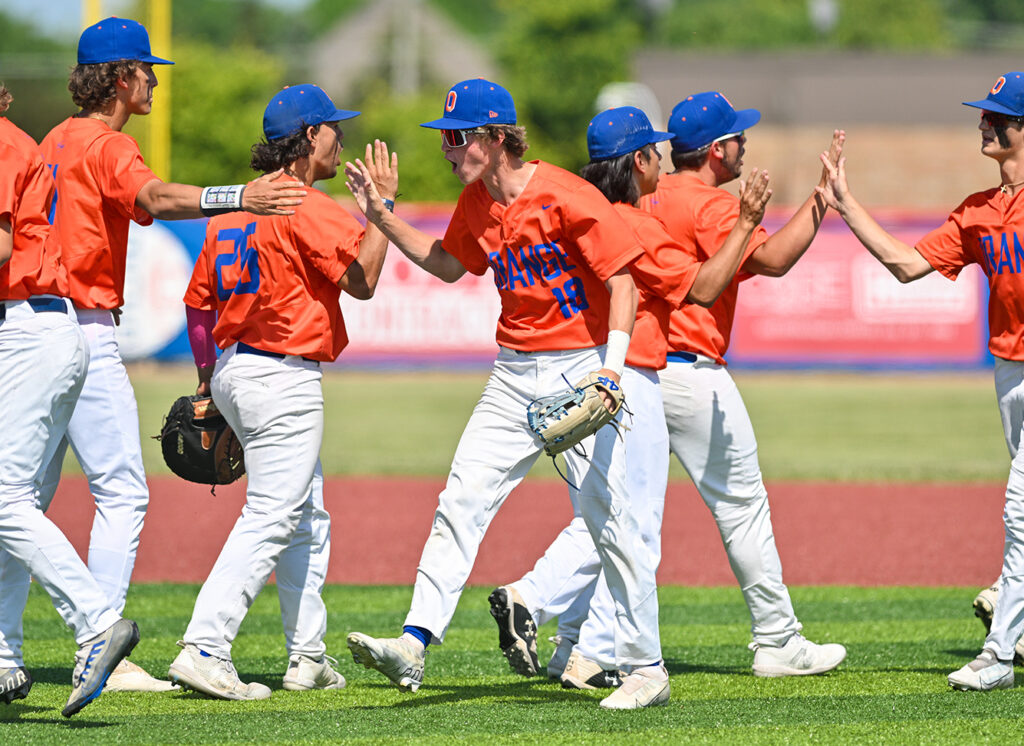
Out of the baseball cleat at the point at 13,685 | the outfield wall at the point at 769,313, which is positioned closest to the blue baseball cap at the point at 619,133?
the baseball cleat at the point at 13,685

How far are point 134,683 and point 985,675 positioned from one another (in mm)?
3375

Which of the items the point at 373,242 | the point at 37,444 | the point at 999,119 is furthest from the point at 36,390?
the point at 999,119

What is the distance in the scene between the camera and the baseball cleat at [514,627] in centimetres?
554

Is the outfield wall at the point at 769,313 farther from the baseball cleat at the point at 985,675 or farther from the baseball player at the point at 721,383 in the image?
the baseball cleat at the point at 985,675

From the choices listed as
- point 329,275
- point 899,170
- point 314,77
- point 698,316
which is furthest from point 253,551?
point 314,77

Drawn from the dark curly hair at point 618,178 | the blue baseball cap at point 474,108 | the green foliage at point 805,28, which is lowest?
the dark curly hair at point 618,178

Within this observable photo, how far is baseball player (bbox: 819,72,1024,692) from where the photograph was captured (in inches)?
215

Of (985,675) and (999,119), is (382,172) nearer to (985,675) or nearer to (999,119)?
(999,119)

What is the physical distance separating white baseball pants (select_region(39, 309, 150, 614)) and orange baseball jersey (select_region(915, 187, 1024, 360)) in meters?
3.33

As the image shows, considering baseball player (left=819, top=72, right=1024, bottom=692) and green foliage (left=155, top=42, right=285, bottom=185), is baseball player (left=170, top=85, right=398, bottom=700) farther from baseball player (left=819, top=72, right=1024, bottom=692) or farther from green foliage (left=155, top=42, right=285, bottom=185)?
green foliage (left=155, top=42, right=285, bottom=185)

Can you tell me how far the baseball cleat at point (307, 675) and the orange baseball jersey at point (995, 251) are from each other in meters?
3.03

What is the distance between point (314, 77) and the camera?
282 ft

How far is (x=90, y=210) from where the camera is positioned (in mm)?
5488

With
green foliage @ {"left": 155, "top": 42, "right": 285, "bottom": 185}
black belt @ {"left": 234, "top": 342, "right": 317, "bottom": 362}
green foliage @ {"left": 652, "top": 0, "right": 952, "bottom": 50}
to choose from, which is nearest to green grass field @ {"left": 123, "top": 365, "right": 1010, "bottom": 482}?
black belt @ {"left": 234, "top": 342, "right": 317, "bottom": 362}
